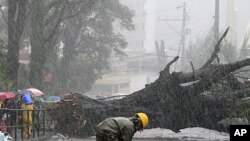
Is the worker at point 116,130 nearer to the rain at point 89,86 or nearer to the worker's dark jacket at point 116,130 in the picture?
the worker's dark jacket at point 116,130

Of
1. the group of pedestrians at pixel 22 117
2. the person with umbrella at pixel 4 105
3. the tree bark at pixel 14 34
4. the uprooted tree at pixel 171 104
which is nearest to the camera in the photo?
the person with umbrella at pixel 4 105

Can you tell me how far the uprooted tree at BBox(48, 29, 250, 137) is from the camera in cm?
1427

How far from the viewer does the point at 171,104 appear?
14.8 metres

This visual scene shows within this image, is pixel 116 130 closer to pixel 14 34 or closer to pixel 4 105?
pixel 4 105

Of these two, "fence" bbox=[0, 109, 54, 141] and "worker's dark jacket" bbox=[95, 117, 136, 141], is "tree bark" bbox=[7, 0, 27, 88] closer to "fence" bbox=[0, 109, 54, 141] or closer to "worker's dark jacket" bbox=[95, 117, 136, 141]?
"fence" bbox=[0, 109, 54, 141]

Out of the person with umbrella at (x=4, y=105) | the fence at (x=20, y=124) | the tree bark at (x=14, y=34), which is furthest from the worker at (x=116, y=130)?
the tree bark at (x=14, y=34)

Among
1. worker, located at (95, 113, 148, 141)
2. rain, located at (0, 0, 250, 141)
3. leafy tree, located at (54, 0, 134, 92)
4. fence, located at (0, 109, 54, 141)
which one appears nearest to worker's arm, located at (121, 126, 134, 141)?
worker, located at (95, 113, 148, 141)

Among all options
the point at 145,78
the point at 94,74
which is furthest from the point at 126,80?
the point at 94,74

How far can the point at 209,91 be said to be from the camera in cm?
1457

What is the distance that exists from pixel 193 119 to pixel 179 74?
141cm

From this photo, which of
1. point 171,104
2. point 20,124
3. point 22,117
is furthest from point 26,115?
point 171,104

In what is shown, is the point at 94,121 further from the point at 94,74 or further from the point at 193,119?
the point at 94,74

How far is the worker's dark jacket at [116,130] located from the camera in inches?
269

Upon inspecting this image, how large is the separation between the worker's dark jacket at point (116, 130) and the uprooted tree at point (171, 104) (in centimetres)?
763
